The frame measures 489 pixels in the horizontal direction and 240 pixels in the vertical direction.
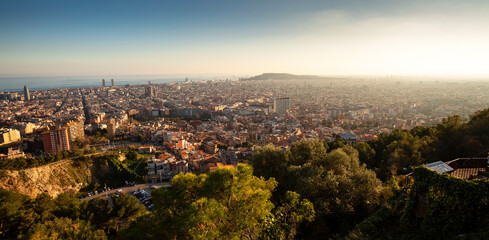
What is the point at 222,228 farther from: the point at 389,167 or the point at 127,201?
the point at 389,167

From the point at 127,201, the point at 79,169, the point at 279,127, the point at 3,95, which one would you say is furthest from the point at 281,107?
the point at 3,95

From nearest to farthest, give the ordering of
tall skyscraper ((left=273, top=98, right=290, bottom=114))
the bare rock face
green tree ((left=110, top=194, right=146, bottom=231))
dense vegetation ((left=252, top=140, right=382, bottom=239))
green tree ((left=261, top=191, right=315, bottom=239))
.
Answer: green tree ((left=261, top=191, right=315, bottom=239)) → dense vegetation ((left=252, top=140, right=382, bottom=239)) → green tree ((left=110, top=194, right=146, bottom=231)) → the bare rock face → tall skyscraper ((left=273, top=98, right=290, bottom=114))

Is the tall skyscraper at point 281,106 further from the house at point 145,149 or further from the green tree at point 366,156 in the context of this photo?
the green tree at point 366,156

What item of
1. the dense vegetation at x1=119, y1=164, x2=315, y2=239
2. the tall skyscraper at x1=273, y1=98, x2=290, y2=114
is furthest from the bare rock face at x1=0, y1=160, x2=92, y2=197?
the tall skyscraper at x1=273, y1=98, x2=290, y2=114

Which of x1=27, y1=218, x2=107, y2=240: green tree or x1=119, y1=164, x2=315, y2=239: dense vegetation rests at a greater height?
x1=119, y1=164, x2=315, y2=239: dense vegetation

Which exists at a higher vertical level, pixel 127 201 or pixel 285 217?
pixel 285 217

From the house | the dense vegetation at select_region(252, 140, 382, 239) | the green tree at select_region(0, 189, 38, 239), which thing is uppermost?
the dense vegetation at select_region(252, 140, 382, 239)

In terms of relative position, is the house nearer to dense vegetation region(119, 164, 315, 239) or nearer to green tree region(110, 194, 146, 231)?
green tree region(110, 194, 146, 231)
